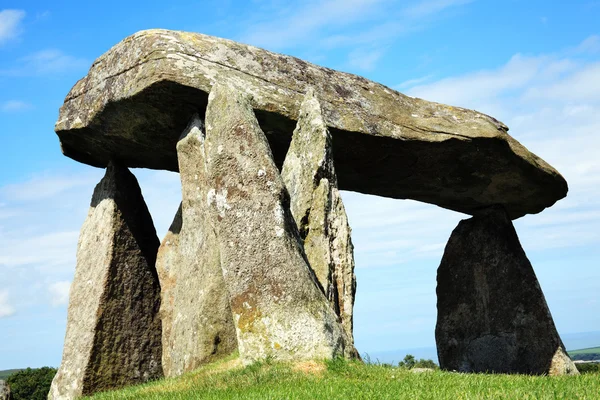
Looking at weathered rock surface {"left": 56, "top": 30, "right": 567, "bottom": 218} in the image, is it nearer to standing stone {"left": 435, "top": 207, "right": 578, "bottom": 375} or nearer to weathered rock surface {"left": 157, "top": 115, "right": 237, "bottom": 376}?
weathered rock surface {"left": 157, "top": 115, "right": 237, "bottom": 376}

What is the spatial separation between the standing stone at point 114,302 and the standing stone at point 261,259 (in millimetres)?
5184

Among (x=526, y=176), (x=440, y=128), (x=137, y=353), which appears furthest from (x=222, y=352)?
(x=526, y=176)

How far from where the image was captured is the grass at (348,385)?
8719 mm

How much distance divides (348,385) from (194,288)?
17.1 feet

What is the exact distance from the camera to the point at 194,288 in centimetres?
1387

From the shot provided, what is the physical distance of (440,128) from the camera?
16031 mm

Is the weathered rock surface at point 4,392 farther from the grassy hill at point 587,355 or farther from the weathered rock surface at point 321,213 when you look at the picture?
the grassy hill at point 587,355

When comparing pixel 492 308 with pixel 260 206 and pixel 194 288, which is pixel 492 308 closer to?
pixel 194 288

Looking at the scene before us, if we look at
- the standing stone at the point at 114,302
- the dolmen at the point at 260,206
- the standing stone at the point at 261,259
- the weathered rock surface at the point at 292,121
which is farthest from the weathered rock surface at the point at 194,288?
the standing stone at the point at 261,259

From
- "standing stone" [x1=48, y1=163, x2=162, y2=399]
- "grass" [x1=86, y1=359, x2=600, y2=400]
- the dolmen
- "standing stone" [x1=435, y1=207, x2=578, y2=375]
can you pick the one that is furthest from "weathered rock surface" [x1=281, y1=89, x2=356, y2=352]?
"standing stone" [x1=435, y1=207, x2=578, y2=375]

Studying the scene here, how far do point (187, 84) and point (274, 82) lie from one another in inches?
71.6

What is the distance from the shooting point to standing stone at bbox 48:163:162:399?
15.1 m

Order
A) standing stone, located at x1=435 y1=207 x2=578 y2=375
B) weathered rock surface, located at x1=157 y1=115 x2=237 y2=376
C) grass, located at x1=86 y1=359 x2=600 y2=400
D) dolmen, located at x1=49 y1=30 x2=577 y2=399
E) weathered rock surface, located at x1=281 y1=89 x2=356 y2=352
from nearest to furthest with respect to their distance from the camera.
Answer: grass, located at x1=86 y1=359 x2=600 y2=400
dolmen, located at x1=49 y1=30 x2=577 y2=399
weathered rock surface, located at x1=281 y1=89 x2=356 y2=352
weathered rock surface, located at x1=157 y1=115 x2=237 y2=376
standing stone, located at x1=435 y1=207 x2=578 y2=375

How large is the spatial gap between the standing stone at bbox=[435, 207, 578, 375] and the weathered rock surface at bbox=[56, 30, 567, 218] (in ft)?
5.41
